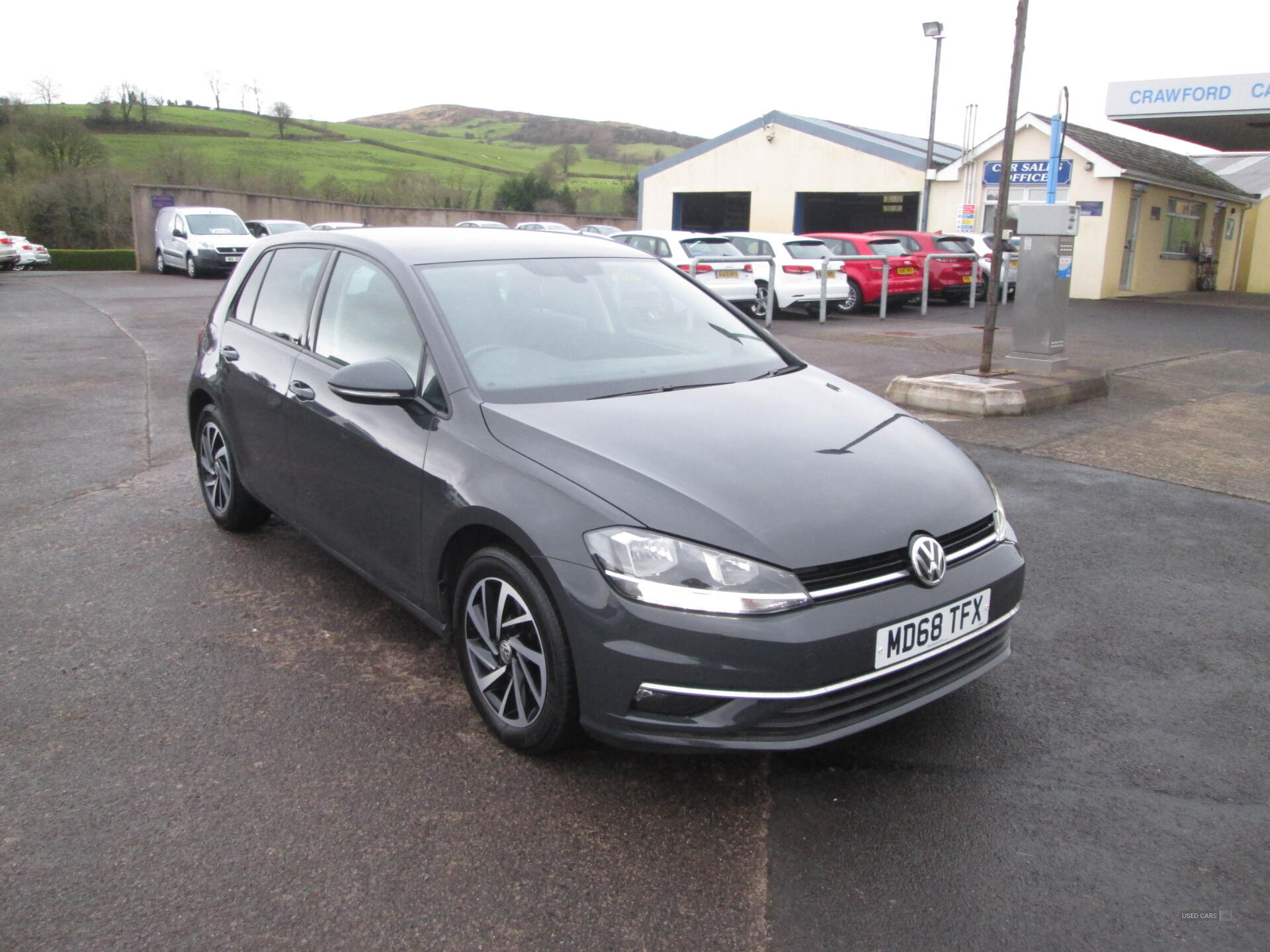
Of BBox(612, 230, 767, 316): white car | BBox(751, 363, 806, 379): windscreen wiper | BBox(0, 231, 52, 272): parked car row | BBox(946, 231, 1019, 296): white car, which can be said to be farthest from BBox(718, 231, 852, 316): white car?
BBox(0, 231, 52, 272): parked car row

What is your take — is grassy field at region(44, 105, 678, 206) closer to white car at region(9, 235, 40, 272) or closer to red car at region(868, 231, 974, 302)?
white car at region(9, 235, 40, 272)

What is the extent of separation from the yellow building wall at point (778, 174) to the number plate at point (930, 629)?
2703 cm

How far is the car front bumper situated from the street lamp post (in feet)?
87.7

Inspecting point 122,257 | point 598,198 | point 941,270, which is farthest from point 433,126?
point 941,270

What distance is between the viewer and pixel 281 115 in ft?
290

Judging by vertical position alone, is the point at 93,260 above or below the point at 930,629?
above

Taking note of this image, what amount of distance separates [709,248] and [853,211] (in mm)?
23670

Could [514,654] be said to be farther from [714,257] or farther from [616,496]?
[714,257]

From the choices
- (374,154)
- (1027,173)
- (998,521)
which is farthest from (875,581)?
(374,154)

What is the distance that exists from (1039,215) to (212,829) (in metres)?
9.10

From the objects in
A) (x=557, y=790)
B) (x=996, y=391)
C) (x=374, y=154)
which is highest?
(x=374, y=154)

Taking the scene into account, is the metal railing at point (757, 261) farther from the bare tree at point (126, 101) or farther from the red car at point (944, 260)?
the bare tree at point (126, 101)

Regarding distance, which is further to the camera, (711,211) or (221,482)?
(711,211)

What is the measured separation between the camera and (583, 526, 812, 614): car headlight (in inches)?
105
